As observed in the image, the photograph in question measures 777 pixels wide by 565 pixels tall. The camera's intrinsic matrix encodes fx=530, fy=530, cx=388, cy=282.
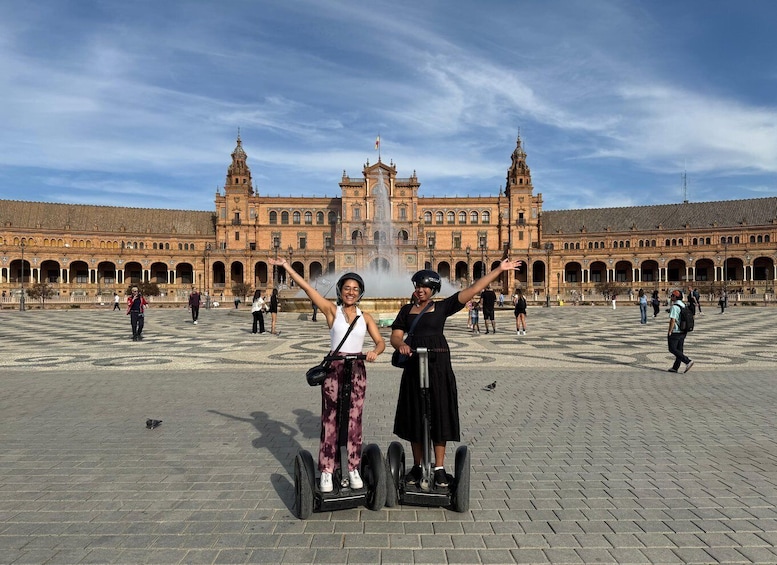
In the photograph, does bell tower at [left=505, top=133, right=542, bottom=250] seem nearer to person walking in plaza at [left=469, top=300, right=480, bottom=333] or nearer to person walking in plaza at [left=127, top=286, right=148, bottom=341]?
person walking in plaza at [left=469, top=300, right=480, bottom=333]

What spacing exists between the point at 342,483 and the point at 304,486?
1.19 ft

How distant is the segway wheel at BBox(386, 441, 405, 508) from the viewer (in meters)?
4.39

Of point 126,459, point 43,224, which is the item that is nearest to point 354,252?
point 43,224

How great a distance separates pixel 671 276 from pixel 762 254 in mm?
13554

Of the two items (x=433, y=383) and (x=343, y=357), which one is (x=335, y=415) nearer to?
(x=343, y=357)

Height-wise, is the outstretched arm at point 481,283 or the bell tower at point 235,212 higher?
the bell tower at point 235,212

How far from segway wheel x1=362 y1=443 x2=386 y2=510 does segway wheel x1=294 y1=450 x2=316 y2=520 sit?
0.48 metres

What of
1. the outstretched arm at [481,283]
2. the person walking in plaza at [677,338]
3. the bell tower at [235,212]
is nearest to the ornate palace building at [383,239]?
the bell tower at [235,212]

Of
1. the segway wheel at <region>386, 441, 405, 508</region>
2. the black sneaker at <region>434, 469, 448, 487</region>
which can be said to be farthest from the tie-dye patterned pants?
the black sneaker at <region>434, 469, 448, 487</region>

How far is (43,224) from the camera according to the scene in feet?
275

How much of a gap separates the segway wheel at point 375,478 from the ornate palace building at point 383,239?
73423 millimetres

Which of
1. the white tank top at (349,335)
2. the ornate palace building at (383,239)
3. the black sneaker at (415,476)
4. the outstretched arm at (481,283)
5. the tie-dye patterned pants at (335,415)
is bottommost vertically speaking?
the black sneaker at (415,476)

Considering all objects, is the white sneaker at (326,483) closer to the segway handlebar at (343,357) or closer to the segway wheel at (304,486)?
the segway wheel at (304,486)

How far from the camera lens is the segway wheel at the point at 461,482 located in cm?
427
